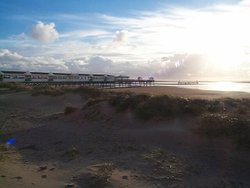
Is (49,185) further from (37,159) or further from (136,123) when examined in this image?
A: (136,123)

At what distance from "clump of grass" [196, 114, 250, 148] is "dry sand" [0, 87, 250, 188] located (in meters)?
0.26

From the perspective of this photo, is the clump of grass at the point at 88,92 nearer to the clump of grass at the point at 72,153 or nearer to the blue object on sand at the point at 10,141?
the blue object on sand at the point at 10,141

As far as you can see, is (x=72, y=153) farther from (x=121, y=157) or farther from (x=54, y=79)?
(x=54, y=79)

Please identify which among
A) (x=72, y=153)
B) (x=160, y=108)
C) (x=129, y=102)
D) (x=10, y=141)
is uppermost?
(x=129, y=102)

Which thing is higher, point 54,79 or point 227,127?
point 54,79

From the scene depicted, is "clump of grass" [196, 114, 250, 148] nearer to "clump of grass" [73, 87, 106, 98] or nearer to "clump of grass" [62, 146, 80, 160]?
"clump of grass" [62, 146, 80, 160]

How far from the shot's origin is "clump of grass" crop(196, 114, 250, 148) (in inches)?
430

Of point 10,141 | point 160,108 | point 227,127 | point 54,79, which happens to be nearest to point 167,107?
point 160,108

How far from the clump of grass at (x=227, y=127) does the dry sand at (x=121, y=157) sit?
26 centimetres

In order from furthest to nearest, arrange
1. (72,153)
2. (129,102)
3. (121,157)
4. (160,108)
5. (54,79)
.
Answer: (54,79) < (129,102) < (160,108) < (72,153) < (121,157)

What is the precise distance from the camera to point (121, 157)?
1096 centimetres

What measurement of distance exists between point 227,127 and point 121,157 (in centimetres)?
370

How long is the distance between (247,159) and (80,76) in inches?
2845

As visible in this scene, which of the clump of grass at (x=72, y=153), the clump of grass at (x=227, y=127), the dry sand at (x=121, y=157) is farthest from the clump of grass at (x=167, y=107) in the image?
the clump of grass at (x=72, y=153)
